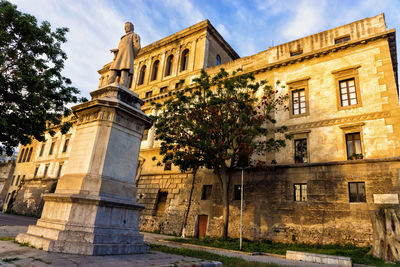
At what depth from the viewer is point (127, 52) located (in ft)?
28.5

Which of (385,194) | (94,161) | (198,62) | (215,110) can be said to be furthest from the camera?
(198,62)

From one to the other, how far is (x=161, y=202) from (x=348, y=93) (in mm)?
17123

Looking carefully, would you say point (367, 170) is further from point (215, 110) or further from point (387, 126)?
point (215, 110)

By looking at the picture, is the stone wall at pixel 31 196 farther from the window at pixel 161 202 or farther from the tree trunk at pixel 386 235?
the tree trunk at pixel 386 235

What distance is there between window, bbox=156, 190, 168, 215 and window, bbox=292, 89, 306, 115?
13075mm

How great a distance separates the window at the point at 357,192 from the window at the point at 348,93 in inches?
205

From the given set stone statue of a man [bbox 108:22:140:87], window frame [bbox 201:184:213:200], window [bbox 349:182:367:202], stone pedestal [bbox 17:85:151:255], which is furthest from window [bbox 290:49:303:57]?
stone pedestal [bbox 17:85:151:255]

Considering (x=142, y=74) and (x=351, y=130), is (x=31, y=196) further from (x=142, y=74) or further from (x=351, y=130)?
(x=351, y=130)

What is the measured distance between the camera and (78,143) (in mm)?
7441

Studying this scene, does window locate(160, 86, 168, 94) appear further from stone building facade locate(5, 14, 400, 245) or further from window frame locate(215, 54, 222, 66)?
stone building facade locate(5, 14, 400, 245)

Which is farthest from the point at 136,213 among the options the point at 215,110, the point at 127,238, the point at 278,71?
the point at 278,71

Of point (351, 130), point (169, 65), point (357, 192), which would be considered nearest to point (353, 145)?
point (351, 130)

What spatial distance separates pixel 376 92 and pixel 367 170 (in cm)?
497

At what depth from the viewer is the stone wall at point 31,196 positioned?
3366cm
